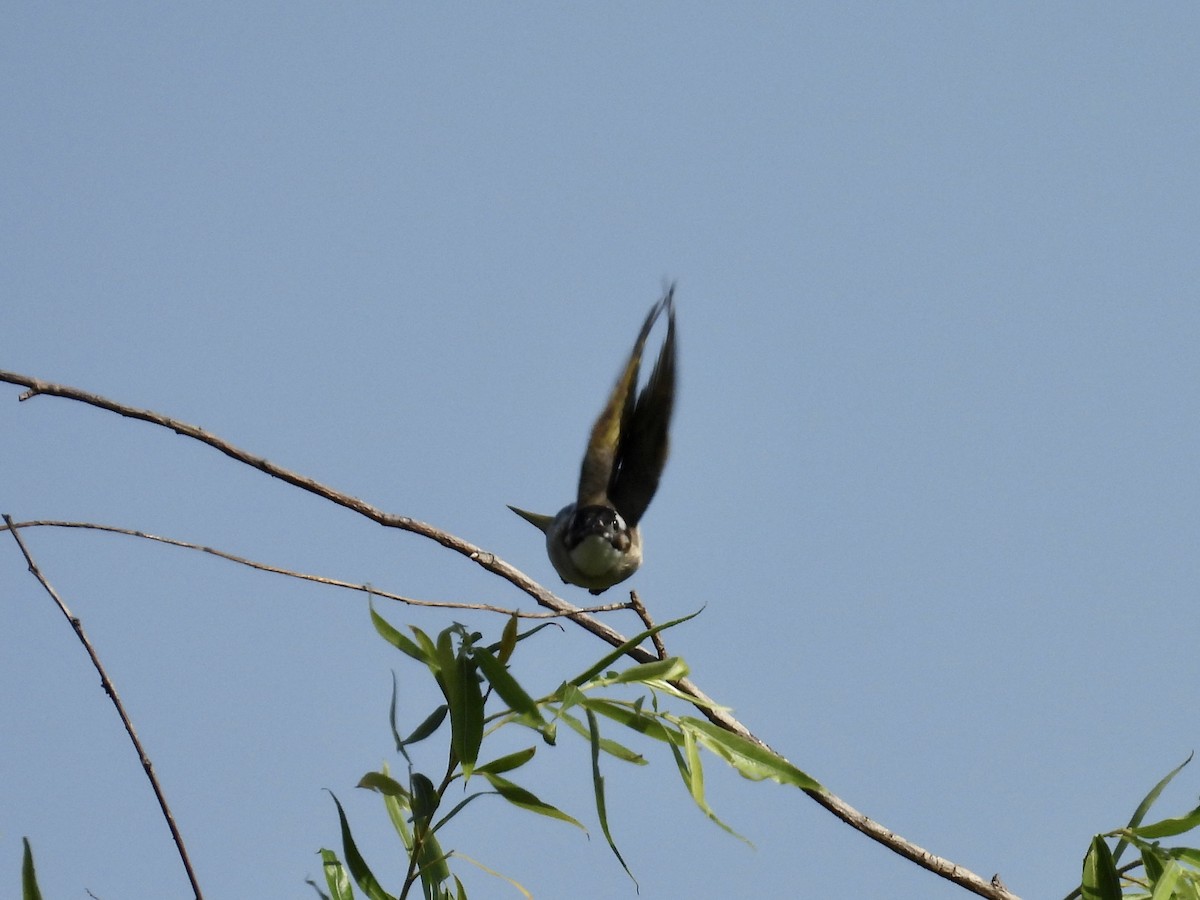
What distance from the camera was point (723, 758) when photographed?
2002 millimetres

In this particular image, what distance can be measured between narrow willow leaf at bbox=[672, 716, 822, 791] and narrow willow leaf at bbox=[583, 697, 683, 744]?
30 mm

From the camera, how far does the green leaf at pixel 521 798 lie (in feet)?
6.45

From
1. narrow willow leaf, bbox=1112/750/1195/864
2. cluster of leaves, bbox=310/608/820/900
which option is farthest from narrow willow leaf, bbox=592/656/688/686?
narrow willow leaf, bbox=1112/750/1195/864

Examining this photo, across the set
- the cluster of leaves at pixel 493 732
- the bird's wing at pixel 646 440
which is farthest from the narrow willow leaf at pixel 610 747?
the bird's wing at pixel 646 440

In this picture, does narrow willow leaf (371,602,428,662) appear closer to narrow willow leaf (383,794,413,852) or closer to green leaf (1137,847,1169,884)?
narrow willow leaf (383,794,413,852)

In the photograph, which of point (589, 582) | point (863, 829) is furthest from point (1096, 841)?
point (589, 582)

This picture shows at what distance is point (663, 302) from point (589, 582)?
1.12 m

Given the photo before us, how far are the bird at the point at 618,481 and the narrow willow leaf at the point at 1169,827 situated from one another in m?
2.44

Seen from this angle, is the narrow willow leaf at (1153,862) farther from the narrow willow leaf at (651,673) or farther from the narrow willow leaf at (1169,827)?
the narrow willow leaf at (651,673)

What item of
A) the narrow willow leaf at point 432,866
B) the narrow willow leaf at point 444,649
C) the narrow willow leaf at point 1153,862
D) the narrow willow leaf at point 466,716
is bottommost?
the narrow willow leaf at point 1153,862

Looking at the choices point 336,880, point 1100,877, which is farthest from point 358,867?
point 1100,877

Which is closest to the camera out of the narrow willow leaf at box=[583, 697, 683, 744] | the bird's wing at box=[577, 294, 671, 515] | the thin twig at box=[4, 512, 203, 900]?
the thin twig at box=[4, 512, 203, 900]

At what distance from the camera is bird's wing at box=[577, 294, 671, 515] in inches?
169

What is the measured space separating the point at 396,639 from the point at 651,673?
40 centimetres
